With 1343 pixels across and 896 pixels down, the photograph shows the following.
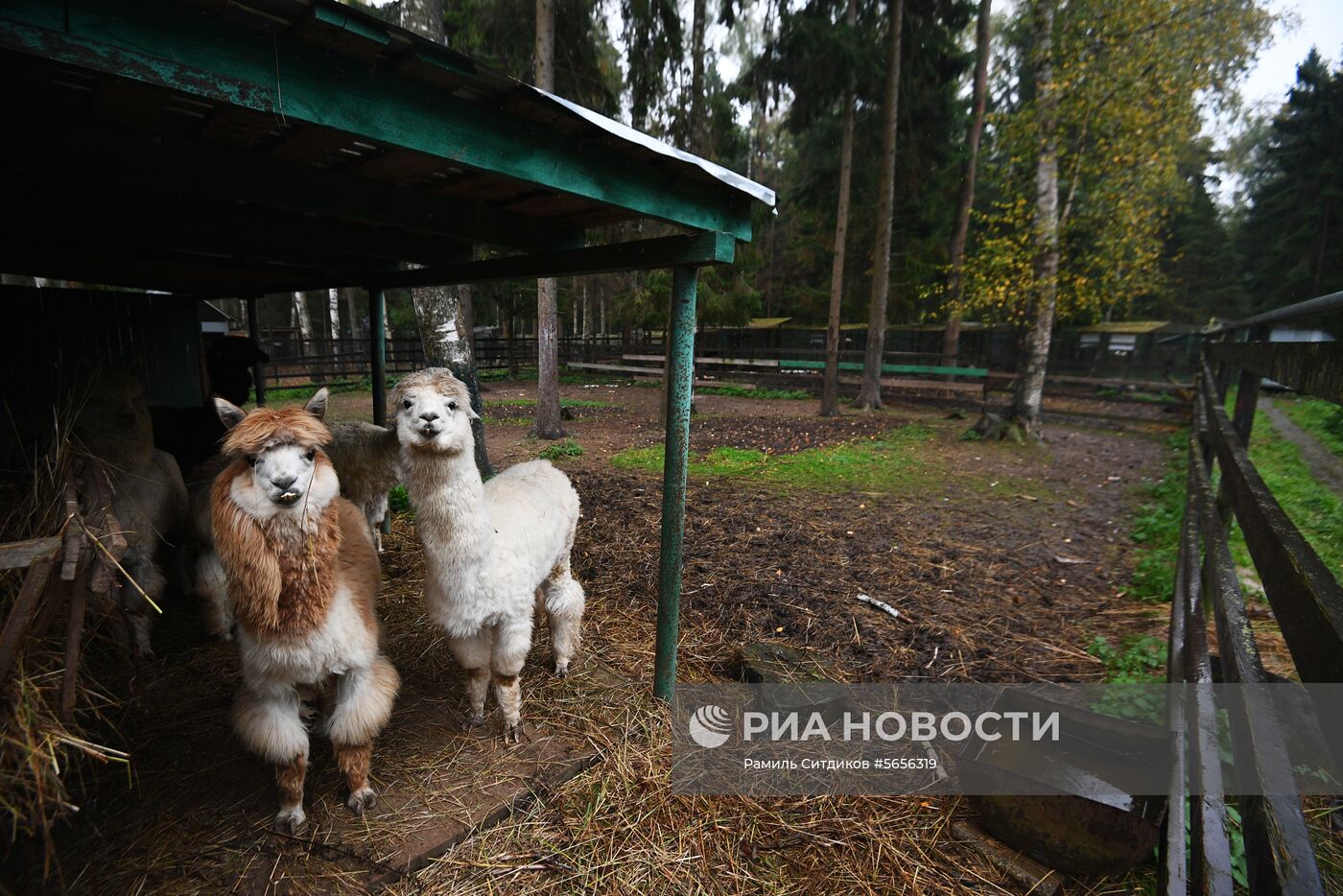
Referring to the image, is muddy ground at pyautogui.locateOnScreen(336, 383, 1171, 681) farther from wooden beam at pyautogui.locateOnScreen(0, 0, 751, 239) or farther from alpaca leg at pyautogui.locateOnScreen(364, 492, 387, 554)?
wooden beam at pyautogui.locateOnScreen(0, 0, 751, 239)

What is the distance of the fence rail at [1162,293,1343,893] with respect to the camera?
1146 mm

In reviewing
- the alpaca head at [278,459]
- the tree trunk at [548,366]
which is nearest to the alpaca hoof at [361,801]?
the alpaca head at [278,459]

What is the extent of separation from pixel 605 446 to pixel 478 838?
8398 millimetres

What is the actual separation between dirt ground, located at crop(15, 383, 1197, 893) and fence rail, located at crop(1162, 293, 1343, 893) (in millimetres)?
836

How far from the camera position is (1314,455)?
7.64m

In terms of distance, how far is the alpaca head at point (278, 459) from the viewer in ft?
6.96

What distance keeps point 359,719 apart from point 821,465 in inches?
310

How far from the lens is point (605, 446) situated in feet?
35.1

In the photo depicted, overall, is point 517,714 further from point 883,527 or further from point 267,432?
point 883,527

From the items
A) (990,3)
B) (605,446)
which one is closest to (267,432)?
(605,446)

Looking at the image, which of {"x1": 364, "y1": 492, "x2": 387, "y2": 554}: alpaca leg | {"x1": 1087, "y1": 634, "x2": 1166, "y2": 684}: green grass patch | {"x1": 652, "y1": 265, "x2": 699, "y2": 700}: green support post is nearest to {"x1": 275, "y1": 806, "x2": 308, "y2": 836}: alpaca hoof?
{"x1": 652, "y1": 265, "x2": 699, "y2": 700}: green support post

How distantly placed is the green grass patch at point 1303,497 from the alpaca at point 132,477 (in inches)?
280

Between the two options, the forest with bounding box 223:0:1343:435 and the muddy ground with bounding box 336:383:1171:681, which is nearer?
the muddy ground with bounding box 336:383:1171:681

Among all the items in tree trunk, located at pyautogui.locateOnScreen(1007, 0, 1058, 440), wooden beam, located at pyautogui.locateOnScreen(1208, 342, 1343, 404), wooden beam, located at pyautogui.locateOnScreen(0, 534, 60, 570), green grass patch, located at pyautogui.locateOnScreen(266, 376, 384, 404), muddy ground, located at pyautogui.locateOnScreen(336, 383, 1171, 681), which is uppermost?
tree trunk, located at pyautogui.locateOnScreen(1007, 0, 1058, 440)
